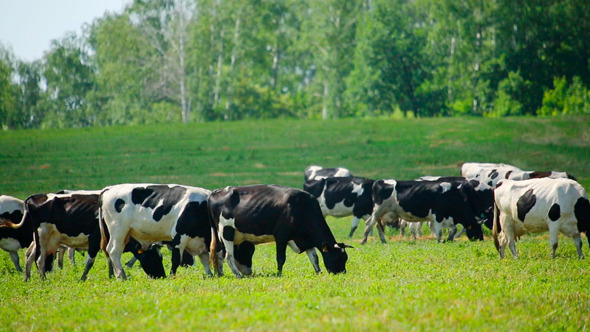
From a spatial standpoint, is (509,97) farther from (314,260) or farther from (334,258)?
(334,258)

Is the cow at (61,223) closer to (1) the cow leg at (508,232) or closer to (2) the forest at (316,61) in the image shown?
(1) the cow leg at (508,232)

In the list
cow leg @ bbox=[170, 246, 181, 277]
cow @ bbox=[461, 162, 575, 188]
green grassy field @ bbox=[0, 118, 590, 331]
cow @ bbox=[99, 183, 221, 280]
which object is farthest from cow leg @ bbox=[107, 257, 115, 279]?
cow @ bbox=[461, 162, 575, 188]

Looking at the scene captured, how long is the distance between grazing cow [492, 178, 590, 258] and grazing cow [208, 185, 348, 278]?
4538mm

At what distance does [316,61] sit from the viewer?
85000 mm

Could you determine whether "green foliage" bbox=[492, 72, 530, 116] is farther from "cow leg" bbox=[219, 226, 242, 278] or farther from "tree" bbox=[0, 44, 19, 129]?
"cow leg" bbox=[219, 226, 242, 278]

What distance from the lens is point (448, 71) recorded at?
251ft

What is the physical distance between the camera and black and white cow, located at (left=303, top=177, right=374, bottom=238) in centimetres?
3005

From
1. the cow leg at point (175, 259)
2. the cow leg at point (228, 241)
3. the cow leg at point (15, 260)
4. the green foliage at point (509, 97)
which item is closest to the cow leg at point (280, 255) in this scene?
the cow leg at point (228, 241)

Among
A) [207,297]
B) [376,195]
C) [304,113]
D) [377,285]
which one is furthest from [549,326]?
[304,113]

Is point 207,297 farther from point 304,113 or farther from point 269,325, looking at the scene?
point 304,113

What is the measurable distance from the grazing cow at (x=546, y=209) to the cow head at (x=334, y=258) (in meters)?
4.36

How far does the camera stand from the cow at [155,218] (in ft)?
59.5

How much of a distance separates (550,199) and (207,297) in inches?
372

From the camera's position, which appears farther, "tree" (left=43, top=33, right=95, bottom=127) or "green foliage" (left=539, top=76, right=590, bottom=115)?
"tree" (left=43, top=33, right=95, bottom=127)
